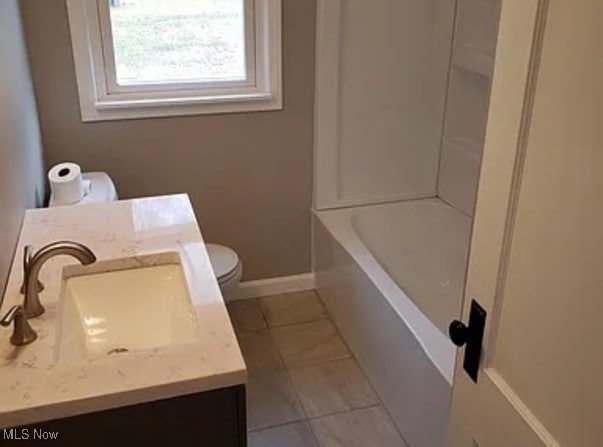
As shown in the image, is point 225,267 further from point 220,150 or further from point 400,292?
point 400,292

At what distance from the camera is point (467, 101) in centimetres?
287

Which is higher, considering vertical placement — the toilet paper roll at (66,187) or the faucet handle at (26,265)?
the faucet handle at (26,265)

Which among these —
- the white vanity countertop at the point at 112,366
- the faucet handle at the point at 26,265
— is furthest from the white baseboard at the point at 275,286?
the faucet handle at the point at 26,265

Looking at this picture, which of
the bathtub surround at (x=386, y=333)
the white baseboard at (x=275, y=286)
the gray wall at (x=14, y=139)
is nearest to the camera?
the gray wall at (x=14, y=139)

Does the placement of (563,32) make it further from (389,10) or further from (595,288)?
(389,10)

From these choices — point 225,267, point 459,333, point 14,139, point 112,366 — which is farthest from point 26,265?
point 225,267

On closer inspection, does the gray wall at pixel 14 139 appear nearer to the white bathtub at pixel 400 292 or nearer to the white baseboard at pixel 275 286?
the white baseboard at pixel 275 286

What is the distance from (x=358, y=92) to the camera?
2.84m

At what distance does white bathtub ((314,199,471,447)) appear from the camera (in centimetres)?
204

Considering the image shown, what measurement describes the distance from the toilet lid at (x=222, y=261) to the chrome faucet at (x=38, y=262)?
3.75 ft

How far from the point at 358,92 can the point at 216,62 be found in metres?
0.66

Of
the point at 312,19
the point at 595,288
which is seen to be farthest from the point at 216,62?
the point at 595,288

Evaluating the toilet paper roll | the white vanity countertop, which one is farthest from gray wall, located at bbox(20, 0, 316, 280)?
the white vanity countertop

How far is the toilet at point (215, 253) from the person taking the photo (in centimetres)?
232
